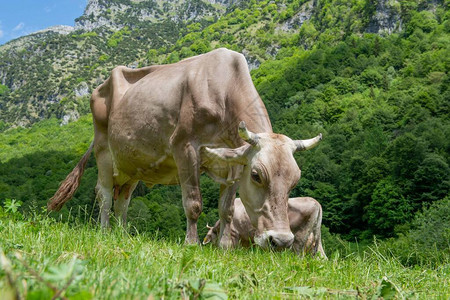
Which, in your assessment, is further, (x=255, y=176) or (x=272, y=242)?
(x=255, y=176)

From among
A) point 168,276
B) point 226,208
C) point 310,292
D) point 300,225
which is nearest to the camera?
point 168,276

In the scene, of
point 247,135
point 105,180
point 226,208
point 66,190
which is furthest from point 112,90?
point 247,135

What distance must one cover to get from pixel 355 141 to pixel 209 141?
265 ft

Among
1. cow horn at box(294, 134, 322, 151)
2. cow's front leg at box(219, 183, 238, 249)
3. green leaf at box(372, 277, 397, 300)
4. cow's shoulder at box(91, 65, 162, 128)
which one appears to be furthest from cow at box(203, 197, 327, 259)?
green leaf at box(372, 277, 397, 300)

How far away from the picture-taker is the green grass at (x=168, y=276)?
125cm

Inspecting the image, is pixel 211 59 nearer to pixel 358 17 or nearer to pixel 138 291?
pixel 138 291

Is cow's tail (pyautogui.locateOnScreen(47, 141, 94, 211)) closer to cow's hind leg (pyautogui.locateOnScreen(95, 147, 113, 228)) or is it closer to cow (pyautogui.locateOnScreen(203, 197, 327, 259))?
cow's hind leg (pyautogui.locateOnScreen(95, 147, 113, 228))

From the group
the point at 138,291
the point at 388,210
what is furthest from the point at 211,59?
the point at 388,210

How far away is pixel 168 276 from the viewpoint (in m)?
2.04

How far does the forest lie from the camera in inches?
2322

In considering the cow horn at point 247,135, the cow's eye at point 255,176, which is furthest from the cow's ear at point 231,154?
the cow's eye at point 255,176

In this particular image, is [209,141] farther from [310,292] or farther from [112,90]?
[310,292]

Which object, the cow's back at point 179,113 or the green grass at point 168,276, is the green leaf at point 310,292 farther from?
the cow's back at point 179,113

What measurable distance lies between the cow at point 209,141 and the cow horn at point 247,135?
0.04ft
